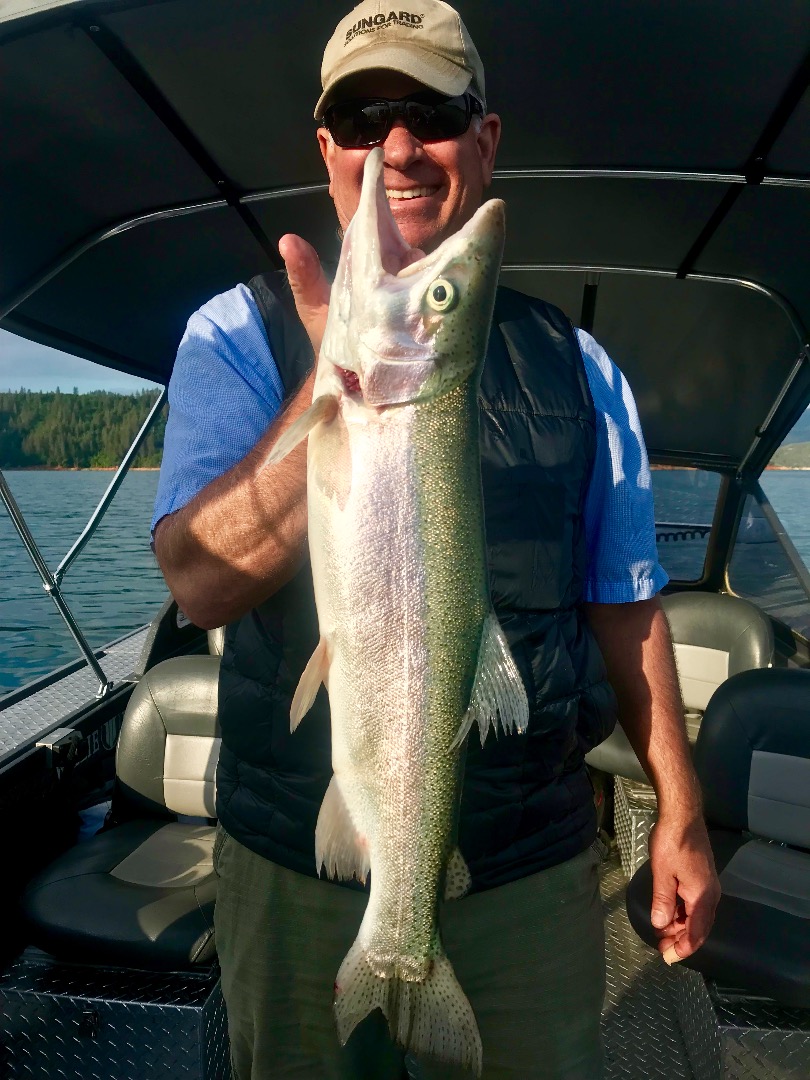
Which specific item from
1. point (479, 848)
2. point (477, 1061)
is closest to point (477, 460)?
point (479, 848)

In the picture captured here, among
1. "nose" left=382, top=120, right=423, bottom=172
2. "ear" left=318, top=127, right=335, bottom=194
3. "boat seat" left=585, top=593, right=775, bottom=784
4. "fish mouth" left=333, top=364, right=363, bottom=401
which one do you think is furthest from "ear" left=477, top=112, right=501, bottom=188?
"boat seat" left=585, top=593, right=775, bottom=784

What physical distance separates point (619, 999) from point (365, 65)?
4.00 m

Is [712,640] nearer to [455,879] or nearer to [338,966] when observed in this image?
[338,966]

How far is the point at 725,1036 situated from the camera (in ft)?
9.47

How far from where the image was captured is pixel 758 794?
370cm

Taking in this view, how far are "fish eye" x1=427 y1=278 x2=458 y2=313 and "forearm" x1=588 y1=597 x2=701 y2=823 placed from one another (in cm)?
111

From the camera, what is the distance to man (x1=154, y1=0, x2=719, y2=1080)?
1814 millimetres

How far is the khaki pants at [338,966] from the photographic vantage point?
1851mm

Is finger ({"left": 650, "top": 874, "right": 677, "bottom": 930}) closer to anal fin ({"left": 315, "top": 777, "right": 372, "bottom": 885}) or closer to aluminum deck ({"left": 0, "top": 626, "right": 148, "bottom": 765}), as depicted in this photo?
anal fin ({"left": 315, "top": 777, "right": 372, "bottom": 885})

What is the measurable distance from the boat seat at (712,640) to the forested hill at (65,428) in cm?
421

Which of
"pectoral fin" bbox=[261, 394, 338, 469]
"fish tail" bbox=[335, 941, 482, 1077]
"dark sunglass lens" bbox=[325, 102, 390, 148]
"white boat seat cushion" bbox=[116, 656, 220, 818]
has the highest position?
"dark sunglass lens" bbox=[325, 102, 390, 148]

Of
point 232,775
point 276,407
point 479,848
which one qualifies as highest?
point 276,407

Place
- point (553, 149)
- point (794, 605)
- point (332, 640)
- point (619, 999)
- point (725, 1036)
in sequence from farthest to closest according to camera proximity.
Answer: point (794, 605) < point (619, 999) < point (553, 149) < point (725, 1036) < point (332, 640)

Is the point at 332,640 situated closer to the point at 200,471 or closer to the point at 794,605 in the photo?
the point at 200,471
